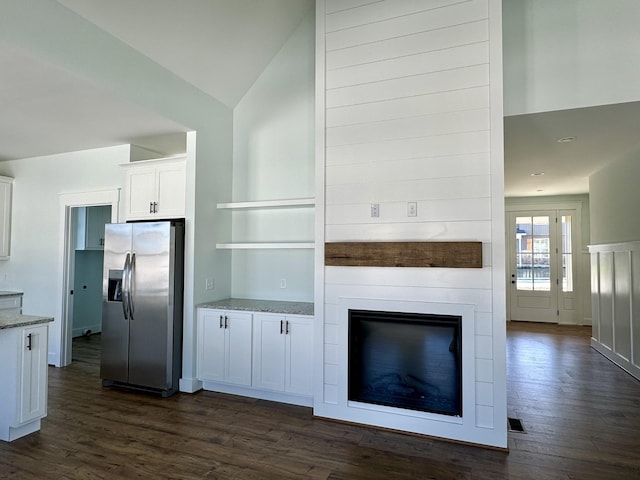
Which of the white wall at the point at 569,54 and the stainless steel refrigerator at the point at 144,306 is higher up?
the white wall at the point at 569,54

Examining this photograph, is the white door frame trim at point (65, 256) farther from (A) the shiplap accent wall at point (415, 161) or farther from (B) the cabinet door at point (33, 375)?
(A) the shiplap accent wall at point (415, 161)

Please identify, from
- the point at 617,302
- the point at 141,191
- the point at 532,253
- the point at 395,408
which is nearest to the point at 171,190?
the point at 141,191

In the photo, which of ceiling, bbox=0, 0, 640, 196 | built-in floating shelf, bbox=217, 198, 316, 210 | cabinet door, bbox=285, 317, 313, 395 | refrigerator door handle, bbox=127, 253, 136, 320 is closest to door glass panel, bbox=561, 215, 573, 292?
ceiling, bbox=0, 0, 640, 196

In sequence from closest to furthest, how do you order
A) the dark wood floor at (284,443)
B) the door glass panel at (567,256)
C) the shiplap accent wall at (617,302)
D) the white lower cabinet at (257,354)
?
the dark wood floor at (284,443) < the white lower cabinet at (257,354) < the shiplap accent wall at (617,302) < the door glass panel at (567,256)

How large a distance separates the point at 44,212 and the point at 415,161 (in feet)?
16.0

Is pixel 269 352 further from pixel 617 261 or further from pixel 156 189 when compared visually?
pixel 617 261

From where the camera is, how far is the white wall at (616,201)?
14.6 ft

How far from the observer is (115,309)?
4.02 m

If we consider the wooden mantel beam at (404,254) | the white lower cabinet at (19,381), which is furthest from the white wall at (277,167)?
the white lower cabinet at (19,381)

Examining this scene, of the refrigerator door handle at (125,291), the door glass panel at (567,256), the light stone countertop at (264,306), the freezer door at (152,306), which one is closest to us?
the light stone countertop at (264,306)

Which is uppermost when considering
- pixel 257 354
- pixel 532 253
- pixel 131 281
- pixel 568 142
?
pixel 568 142

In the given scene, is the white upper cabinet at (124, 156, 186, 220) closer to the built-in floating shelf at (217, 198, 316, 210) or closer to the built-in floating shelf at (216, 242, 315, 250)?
the built-in floating shelf at (217, 198, 316, 210)

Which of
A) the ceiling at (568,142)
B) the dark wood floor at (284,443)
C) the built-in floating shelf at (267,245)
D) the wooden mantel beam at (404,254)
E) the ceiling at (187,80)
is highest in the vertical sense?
the ceiling at (187,80)

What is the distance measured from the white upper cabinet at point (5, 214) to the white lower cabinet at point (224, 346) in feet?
11.1
